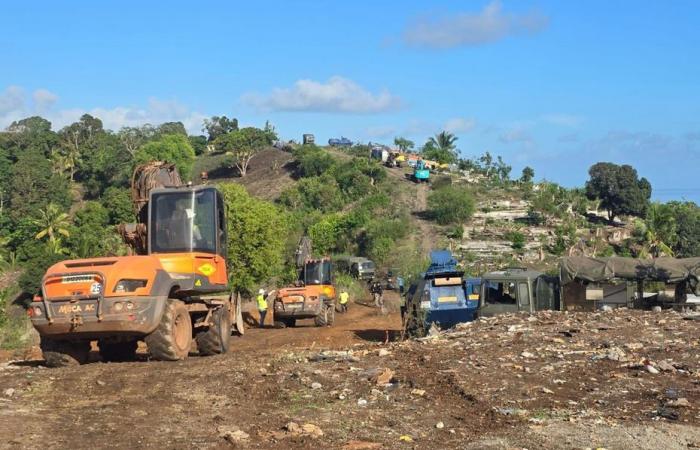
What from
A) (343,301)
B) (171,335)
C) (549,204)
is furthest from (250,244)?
(549,204)

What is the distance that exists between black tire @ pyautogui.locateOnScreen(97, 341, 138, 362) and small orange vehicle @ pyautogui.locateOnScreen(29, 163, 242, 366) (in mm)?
18

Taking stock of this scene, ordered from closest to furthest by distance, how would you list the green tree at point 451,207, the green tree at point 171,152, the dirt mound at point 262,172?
the green tree at point 451,207 < the dirt mound at point 262,172 < the green tree at point 171,152

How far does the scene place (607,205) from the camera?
74688mm

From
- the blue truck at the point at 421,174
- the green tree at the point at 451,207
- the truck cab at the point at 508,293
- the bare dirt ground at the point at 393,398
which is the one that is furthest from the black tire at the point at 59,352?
the blue truck at the point at 421,174

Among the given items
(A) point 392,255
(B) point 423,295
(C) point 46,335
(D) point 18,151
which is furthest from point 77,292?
(D) point 18,151

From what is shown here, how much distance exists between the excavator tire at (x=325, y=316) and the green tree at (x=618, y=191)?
50.2 meters

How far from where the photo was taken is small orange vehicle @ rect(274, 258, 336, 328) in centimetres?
2822

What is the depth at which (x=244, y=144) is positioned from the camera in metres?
98.5

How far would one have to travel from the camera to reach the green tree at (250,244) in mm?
37031

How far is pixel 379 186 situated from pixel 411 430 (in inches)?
2863

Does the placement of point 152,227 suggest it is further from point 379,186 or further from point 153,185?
point 379,186

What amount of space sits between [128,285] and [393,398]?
16.1 feet

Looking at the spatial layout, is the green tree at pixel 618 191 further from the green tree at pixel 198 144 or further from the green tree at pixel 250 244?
the green tree at pixel 198 144

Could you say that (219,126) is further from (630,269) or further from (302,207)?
(630,269)
